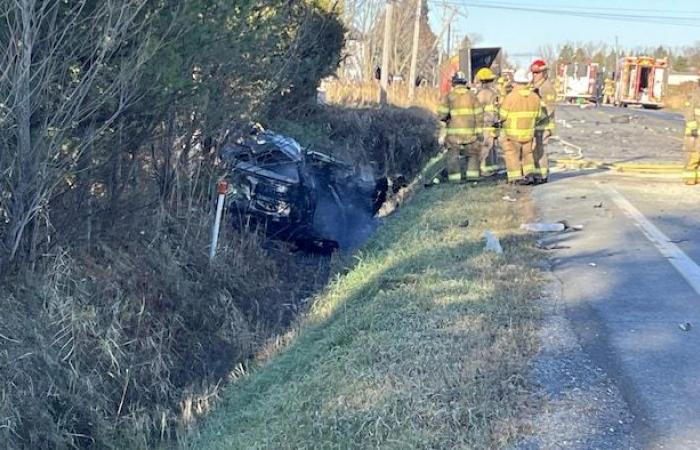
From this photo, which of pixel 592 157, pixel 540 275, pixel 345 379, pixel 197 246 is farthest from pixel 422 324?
pixel 592 157

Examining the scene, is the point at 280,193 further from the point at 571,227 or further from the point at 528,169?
the point at 528,169

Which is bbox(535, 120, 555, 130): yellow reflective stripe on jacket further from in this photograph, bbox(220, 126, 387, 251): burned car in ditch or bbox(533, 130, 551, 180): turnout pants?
bbox(220, 126, 387, 251): burned car in ditch

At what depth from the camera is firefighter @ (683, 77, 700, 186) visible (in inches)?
457

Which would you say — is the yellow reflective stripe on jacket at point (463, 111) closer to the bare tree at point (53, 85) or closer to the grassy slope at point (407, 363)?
the grassy slope at point (407, 363)

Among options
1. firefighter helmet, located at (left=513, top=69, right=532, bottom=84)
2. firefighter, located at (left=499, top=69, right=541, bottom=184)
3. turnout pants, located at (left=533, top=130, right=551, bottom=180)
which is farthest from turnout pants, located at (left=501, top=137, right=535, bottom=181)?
firefighter helmet, located at (left=513, top=69, right=532, bottom=84)

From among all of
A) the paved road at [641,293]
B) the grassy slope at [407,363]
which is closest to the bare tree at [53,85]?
the grassy slope at [407,363]

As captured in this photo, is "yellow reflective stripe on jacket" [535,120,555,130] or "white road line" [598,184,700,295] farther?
"yellow reflective stripe on jacket" [535,120,555,130]

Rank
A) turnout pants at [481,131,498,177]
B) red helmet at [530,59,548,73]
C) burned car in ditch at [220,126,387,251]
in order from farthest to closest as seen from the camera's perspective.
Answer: turnout pants at [481,131,498,177]
red helmet at [530,59,548,73]
burned car in ditch at [220,126,387,251]

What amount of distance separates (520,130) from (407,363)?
7.69 meters

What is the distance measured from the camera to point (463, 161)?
1267 cm

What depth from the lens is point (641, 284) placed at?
21.0 feet

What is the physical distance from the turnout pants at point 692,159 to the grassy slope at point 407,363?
5105mm

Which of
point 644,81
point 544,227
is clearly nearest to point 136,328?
point 544,227

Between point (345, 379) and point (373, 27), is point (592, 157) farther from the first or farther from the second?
point (373, 27)
